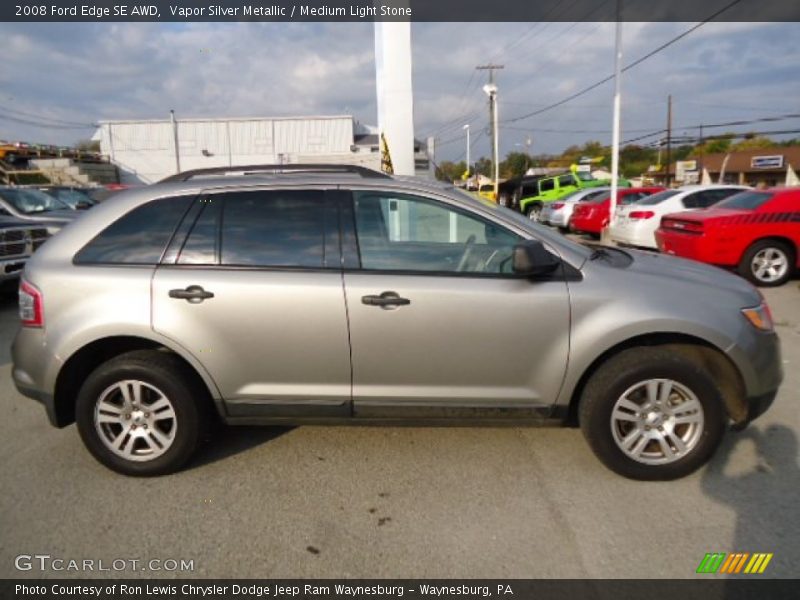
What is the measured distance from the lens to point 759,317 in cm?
286

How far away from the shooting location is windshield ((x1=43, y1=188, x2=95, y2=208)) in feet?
45.6

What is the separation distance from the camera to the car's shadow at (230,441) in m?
3.18

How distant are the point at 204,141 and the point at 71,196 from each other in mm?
33888

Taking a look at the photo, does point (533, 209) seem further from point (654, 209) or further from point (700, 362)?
point (700, 362)

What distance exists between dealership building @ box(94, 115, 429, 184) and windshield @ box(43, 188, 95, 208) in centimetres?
3097

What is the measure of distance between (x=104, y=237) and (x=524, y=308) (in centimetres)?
249

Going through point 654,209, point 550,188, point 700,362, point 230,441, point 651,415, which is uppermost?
point 550,188

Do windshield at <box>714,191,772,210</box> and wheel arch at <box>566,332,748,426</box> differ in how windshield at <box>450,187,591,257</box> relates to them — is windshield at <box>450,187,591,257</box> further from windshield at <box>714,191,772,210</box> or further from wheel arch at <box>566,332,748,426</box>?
windshield at <box>714,191,772,210</box>

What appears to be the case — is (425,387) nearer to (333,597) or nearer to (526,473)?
(526,473)

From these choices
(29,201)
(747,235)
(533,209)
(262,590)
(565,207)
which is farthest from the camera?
(533,209)

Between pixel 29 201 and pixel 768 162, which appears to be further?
pixel 768 162

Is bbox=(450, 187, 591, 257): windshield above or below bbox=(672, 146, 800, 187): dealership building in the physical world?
below

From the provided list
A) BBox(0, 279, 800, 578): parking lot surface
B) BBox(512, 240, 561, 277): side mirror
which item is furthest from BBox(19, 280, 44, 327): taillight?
BBox(512, 240, 561, 277): side mirror

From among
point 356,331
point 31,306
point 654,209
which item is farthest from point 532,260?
point 654,209
